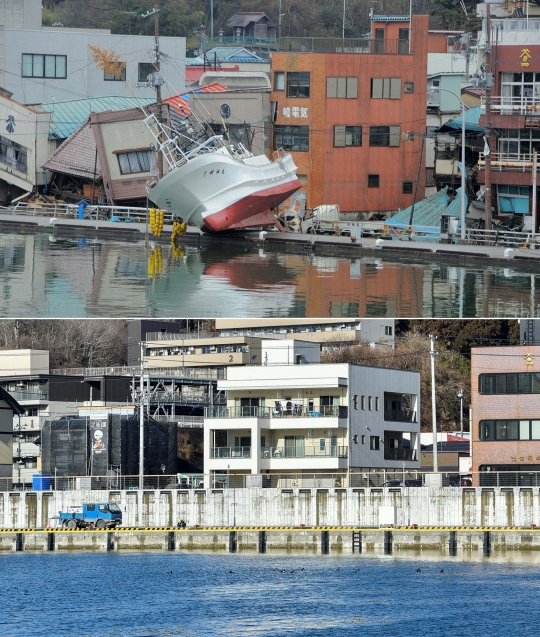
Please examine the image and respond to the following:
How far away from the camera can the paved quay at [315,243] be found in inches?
2004

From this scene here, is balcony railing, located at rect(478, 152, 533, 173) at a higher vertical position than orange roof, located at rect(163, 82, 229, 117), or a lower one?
lower

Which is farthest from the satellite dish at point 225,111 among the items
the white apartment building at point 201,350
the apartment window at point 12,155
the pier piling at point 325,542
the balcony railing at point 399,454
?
the pier piling at point 325,542

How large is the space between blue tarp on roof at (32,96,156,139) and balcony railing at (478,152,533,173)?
16.5m

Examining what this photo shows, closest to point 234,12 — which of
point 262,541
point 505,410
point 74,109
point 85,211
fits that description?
point 74,109

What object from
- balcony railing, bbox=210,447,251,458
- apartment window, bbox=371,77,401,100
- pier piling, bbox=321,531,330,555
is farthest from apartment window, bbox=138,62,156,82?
pier piling, bbox=321,531,330,555

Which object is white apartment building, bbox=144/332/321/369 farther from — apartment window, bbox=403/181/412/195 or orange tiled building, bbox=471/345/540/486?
orange tiled building, bbox=471/345/540/486

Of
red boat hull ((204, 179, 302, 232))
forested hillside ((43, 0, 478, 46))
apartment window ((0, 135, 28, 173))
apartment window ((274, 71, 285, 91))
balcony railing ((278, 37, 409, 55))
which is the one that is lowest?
red boat hull ((204, 179, 302, 232))

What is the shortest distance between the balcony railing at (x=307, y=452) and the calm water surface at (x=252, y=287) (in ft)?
15.5

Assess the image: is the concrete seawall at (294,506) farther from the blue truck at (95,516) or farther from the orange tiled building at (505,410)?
the orange tiled building at (505,410)

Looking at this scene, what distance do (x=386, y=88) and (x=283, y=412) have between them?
20.0 m

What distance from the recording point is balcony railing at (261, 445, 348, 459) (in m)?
50.1

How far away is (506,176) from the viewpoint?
5675 cm

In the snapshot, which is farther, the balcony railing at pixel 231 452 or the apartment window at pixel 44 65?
the apartment window at pixel 44 65

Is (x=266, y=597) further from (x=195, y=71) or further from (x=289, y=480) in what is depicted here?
(x=195, y=71)
